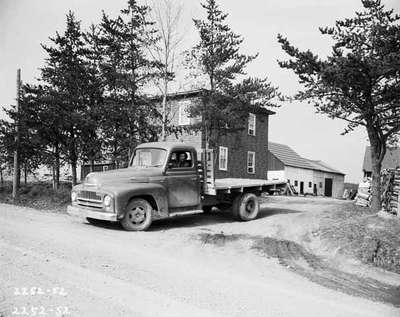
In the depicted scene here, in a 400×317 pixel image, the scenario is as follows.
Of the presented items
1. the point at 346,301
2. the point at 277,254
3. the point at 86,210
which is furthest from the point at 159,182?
the point at 346,301

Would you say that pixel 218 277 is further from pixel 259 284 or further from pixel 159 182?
pixel 159 182

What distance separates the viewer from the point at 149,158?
1180 centimetres

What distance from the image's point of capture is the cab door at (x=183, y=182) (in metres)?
11.4

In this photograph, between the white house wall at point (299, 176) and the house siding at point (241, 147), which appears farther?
the white house wall at point (299, 176)

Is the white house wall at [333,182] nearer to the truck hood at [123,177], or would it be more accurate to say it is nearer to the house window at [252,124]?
the house window at [252,124]

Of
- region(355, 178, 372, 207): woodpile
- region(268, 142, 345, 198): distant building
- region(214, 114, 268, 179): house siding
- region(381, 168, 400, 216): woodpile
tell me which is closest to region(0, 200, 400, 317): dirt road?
region(381, 168, 400, 216): woodpile

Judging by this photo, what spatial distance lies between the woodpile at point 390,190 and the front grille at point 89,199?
35.9 ft

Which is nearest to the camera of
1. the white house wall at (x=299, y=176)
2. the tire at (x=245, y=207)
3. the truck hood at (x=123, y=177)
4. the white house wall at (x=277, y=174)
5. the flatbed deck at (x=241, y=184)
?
the truck hood at (x=123, y=177)

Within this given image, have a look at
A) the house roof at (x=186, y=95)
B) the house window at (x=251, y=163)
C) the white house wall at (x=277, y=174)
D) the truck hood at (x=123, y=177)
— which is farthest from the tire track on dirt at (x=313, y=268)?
the white house wall at (x=277, y=174)

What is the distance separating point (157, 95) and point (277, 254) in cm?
1291

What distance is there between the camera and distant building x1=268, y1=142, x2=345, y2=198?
4303 centimetres

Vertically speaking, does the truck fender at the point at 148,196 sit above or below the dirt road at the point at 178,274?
above

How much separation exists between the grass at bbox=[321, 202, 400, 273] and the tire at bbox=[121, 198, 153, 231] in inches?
177

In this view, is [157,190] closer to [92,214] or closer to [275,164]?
[92,214]
